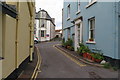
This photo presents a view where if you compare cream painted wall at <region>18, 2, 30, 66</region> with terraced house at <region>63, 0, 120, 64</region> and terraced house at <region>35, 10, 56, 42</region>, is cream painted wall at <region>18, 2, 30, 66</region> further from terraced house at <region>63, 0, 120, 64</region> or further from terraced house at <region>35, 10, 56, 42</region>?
terraced house at <region>35, 10, 56, 42</region>

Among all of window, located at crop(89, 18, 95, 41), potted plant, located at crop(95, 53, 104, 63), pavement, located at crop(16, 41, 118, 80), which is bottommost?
pavement, located at crop(16, 41, 118, 80)

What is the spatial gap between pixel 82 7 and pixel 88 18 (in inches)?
91.3

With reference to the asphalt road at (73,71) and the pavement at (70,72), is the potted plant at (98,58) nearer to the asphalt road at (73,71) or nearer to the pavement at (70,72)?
the pavement at (70,72)

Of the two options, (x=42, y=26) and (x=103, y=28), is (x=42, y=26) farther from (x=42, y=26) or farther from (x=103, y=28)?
(x=103, y=28)

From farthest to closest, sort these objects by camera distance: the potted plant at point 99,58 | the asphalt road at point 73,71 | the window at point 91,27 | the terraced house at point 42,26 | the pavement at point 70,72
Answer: the terraced house at point 42,26, the window at point 91,27, the potted plant at point 99,58, the asphalt road at point 73,71, the pavement at point 70,72

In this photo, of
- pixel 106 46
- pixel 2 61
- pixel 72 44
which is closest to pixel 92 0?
pixel 106 46

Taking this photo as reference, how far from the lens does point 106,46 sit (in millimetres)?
10047

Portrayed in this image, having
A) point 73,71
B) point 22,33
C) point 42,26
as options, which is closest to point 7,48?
point 22,33

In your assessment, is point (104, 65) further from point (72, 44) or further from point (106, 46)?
point (72, 44)

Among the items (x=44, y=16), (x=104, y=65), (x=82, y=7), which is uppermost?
(x=44, y=16)

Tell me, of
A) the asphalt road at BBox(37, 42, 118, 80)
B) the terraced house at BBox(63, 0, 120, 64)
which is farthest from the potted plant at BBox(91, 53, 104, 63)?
the asphalt road at BBox(37, 42, 118, 80)

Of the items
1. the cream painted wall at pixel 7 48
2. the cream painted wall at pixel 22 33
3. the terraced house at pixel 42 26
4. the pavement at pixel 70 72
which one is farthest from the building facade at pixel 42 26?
the cream painted wall at pixel 7 48

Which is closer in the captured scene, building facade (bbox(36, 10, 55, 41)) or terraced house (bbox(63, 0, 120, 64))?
terraced house (bbox(63, 0, 120, 64))

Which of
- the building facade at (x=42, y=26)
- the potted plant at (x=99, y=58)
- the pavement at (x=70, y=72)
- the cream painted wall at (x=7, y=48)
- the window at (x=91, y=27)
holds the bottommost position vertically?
the pavement at (x=70, y=72)
